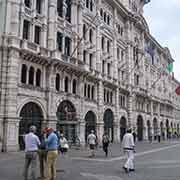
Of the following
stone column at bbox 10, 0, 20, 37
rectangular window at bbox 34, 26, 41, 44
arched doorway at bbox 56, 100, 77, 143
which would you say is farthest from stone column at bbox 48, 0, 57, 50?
arched doorway at bbox 56, 100, 77, 143

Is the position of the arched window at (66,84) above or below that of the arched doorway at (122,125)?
above

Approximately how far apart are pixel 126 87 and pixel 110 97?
6218mm

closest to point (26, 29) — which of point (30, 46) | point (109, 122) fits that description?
point (30, 46)

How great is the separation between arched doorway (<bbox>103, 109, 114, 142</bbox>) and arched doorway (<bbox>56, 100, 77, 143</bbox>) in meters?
8.28

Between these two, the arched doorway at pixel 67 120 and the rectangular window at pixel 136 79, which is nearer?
the arched doorway at pixel 67 120

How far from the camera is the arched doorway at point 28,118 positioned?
25.8 m

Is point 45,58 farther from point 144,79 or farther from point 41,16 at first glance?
point 144,79

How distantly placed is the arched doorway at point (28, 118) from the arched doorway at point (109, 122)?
13.9 m

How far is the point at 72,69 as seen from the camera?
3186 centimetres

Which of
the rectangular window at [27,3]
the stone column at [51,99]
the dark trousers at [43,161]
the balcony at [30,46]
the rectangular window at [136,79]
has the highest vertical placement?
the rectangular window at [27,3]

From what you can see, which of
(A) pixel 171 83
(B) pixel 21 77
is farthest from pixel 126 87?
(A) pixel 171 83

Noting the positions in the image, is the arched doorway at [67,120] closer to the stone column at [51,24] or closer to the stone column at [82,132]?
the stone column at [82,132]

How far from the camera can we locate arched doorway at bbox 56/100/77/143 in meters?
30.7

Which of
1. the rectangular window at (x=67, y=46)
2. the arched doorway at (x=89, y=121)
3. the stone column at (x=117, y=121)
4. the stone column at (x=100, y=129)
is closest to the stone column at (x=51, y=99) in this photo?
the rectangular window at (x=67, y=46)
